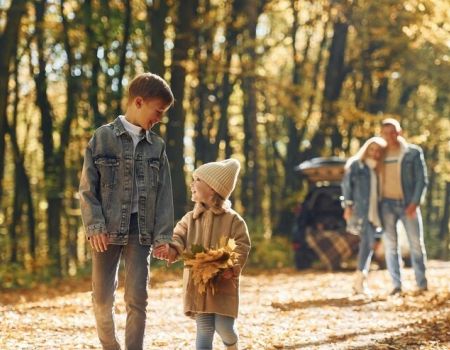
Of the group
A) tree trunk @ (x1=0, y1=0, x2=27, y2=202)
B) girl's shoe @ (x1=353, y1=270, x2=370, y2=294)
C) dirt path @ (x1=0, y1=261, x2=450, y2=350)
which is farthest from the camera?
tree trunk @ (x1=0, y1=0, x2=27, y2=202)

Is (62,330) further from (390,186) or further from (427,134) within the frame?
(427,134)

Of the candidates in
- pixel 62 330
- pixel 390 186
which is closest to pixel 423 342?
pixel 62 330

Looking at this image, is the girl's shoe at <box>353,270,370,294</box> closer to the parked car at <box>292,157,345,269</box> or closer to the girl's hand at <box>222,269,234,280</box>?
the parked car at <box>292,157,345,269</box>

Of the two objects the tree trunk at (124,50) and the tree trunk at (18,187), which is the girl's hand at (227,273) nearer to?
the tree trunk at (124,50)

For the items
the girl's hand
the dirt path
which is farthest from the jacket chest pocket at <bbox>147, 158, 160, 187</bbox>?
the dirt path

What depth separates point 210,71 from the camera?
2003 cm

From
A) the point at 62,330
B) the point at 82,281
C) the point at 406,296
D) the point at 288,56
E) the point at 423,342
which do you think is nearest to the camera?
the point at 423,342

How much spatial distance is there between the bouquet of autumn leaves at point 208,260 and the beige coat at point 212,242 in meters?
0.10

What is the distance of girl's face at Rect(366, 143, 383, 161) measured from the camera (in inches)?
466

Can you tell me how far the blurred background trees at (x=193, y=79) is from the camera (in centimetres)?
1788

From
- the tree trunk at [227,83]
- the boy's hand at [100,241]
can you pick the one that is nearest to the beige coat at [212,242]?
the boy's hand at [100,241]

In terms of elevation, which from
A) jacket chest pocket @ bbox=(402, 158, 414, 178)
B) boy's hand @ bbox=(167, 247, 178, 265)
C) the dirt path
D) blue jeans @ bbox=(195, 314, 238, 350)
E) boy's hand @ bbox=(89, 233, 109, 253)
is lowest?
the dirt path

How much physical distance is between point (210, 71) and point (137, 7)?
3.32 metres

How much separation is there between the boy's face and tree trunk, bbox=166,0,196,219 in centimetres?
1219
